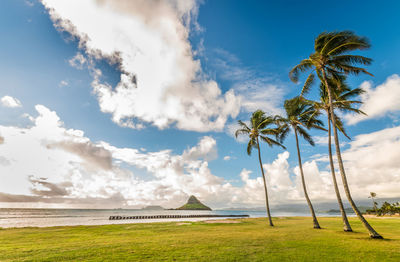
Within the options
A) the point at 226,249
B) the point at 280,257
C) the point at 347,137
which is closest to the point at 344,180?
the point at 347,137

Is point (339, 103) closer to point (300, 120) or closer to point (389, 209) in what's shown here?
point (300, 120)

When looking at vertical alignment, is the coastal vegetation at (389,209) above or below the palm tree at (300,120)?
below

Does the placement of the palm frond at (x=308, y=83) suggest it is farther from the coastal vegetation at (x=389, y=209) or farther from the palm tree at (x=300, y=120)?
the coastal vegetation at (x=389, y=209)

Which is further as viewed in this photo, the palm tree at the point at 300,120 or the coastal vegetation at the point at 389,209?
the coastal vegetation at the point at 389,209

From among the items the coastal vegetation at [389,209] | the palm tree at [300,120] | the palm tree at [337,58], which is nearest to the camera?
the palm tree at [337,58]

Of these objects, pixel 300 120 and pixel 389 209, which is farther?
pixel 389 209

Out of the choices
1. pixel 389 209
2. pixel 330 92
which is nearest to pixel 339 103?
pixel 330 92

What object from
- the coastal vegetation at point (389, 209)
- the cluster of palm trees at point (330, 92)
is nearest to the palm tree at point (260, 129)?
the cluster of palm trees at point (330, 92)

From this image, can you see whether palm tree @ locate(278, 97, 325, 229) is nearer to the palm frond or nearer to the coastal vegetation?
the palm frond

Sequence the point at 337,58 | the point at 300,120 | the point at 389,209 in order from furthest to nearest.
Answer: the point at 389,209
the point at 300,120
the point at 337,58

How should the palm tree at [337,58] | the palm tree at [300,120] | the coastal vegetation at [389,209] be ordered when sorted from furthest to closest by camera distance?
the coastal vegetation at [389,209]
the palm tree at [300,120]
the palm tree at [337,58]

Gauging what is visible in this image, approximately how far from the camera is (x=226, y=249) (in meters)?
9.69

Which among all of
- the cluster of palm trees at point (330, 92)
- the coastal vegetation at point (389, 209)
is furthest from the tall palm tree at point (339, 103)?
the coastal vegetation at point (389, 209)

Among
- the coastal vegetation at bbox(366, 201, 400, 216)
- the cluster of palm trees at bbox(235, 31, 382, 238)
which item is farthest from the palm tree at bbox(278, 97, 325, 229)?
the coastal vegetation at bbox(366, 201, 400, 216)
